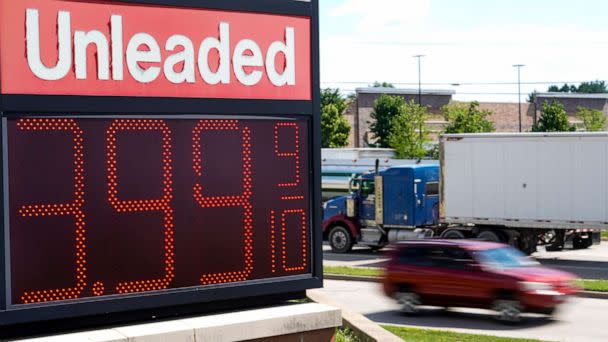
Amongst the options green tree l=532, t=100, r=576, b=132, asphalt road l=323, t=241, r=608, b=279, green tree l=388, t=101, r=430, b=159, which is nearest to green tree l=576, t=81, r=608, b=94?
green tree l=532, t=100, r=576, b=132

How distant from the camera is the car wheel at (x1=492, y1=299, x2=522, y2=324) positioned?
57.5ft

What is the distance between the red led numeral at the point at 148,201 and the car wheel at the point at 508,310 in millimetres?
11215

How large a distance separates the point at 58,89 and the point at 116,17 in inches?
28.8

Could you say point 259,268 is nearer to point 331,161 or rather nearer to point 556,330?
point 556,330

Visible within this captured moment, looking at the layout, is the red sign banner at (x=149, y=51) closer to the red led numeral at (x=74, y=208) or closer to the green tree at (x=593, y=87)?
the red led numeral at (x=74, y=208)

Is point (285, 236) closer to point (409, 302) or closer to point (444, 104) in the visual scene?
point (409, 302)

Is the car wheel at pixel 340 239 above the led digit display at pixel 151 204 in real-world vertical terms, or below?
below

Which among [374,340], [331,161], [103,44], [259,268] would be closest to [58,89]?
[103,44]

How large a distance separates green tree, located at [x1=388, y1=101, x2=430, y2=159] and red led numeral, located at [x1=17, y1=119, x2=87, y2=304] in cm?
5551

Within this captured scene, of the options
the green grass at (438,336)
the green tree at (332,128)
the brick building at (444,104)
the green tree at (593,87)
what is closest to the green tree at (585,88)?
the green tree at (593,87)

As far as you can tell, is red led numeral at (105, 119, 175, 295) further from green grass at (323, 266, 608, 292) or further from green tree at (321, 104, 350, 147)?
green tree at (321, 104, 350, 147)

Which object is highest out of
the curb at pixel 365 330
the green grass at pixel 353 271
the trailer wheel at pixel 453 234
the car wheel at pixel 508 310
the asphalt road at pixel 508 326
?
the trailer wheel at pixel 453 234

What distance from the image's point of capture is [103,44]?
7289 millimetres

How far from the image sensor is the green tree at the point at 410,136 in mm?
62594
